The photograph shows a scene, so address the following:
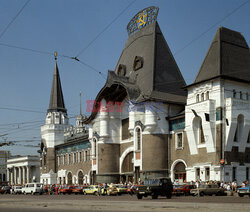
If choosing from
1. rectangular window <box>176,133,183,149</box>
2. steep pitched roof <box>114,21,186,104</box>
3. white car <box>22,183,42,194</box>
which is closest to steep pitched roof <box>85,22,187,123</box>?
steep pitched roof <box>114,21,186,104</box>

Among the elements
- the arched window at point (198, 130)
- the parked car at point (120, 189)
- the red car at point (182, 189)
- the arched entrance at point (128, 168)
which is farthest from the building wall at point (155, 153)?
the red car at point (182, 189)

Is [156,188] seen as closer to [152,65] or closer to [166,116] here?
[166,116]

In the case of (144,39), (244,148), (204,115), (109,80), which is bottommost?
(244,148)

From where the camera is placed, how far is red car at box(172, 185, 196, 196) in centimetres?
3488

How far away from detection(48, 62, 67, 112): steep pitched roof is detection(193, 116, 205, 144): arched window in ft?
123

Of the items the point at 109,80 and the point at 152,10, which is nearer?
the point at 109,80

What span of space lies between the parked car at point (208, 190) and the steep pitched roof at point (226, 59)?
10386 mm

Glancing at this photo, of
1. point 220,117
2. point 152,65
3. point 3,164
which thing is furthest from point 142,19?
point 3,164

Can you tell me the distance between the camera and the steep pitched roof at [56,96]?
74.9m

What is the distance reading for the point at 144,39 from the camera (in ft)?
179

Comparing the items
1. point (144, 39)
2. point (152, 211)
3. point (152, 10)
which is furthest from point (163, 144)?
point (152, 211)

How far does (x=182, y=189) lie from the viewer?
35.2 m

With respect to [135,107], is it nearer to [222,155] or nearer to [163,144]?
[163,144]

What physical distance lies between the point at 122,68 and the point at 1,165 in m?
81.3
